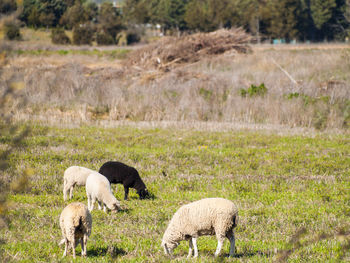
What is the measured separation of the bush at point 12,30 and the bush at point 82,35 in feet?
242

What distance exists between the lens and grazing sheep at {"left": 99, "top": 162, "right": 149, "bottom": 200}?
33.1ft

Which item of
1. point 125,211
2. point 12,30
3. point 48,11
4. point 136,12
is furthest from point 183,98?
point 136,12

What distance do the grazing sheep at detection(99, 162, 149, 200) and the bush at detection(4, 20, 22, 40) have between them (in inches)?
312

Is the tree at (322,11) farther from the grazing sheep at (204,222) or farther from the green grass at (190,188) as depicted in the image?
the grazing sheep at (204,222)

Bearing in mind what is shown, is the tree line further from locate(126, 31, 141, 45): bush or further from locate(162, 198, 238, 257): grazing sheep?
locate(162, 198, 238, 257): grazing sheep

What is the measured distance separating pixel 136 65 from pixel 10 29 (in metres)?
31.7

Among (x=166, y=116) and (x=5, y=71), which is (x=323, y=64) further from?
(x=5, y=71)

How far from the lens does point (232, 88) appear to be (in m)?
24.8

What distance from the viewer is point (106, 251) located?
22.8 feet

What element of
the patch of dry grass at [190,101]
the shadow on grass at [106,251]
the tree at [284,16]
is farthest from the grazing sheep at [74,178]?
the tree at [284,16]

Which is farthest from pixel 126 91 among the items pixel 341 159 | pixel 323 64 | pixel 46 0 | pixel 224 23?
pixel 224 23

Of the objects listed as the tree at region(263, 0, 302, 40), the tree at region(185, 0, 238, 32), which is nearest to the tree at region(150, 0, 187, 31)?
the tree at region(185, 0, 238, 32)

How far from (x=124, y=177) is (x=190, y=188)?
184cm

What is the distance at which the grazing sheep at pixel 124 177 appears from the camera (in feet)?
33.1
